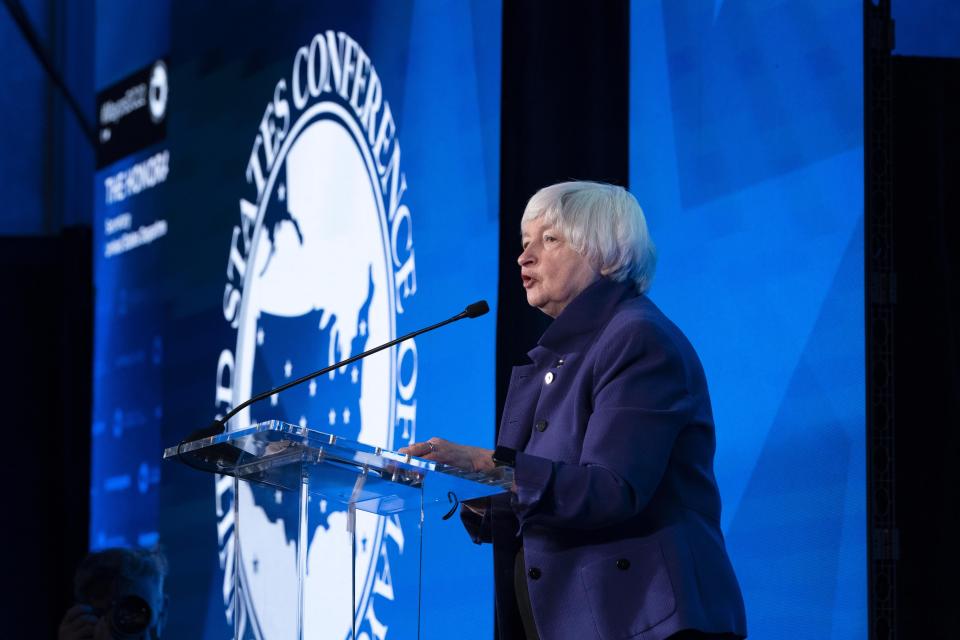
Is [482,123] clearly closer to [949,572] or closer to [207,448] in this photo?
[949,572]

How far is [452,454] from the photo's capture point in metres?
2.01

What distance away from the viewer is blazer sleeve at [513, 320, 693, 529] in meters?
1.97

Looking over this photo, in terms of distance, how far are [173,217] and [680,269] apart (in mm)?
3231

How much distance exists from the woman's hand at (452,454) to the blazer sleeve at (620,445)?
0.05 m

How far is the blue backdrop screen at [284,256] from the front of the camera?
3.67m

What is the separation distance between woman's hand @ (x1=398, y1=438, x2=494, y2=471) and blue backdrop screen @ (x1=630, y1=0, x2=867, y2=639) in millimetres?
1138

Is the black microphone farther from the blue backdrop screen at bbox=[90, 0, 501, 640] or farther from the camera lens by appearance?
the camera lens

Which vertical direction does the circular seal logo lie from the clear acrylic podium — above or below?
above

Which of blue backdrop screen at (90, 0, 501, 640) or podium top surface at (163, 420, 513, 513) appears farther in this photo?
blue backdrop screen at (90, 0, 501, 640)

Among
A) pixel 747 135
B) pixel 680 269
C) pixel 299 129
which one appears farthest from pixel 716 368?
pixel 299 129

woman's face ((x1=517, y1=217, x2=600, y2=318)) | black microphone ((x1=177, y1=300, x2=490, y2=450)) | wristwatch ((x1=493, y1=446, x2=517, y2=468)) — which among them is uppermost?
woman's face ((x1=517, y1=217, x2=600, y2=318))

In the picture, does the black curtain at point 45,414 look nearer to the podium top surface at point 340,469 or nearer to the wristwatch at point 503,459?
the podium top surface at point 340,469

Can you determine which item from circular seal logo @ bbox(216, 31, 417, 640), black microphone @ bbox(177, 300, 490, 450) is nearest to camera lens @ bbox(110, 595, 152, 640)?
circular seal logo @ bbox(216, 31, 417, 640)

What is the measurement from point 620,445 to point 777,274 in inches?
45.6
